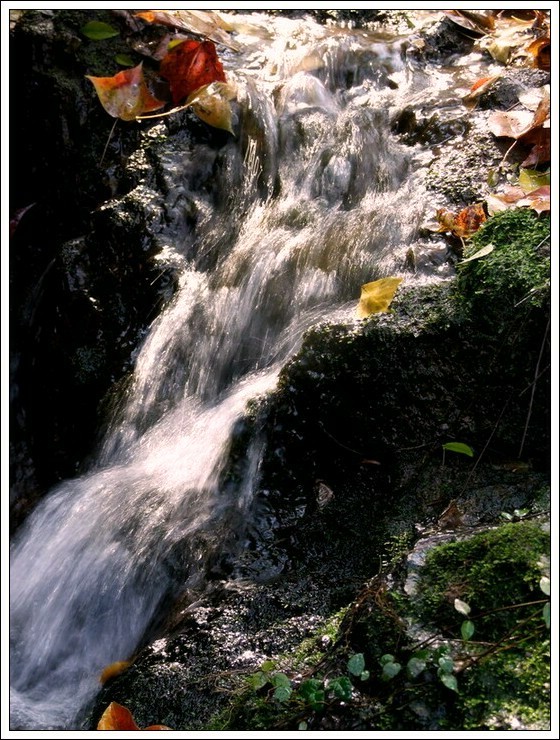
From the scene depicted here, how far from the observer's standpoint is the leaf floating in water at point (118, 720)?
2.06m

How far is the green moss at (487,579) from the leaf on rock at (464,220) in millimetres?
1451

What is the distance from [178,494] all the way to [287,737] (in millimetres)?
1190

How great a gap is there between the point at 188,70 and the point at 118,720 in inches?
133

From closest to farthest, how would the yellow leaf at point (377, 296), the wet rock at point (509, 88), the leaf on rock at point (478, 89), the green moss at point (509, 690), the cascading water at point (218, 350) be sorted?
1. the green moss at point (509, 690)
2. the cascading water at point (218, 350)
3. the yellow leaf at point (377, 296)
4. the wet rock at point (509, 88)
5. the leaf on rock at point (478, 89)

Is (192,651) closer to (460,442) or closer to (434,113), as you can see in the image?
(460,442)

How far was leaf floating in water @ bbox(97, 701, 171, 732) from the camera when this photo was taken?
6.77 ft

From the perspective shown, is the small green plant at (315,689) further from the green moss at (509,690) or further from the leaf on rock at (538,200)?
the leaf on rock at (538,200)

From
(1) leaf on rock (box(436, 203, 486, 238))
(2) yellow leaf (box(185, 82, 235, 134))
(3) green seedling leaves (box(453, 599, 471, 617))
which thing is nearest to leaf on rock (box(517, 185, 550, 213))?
(1) leaf on rock (box(436, 203, 486, 238))

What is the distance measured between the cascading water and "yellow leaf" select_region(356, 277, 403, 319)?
→ 11cm

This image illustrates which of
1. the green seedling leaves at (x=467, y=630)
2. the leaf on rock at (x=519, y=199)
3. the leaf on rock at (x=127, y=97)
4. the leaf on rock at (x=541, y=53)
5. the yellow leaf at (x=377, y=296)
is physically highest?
the leaf on rock at (x=127, y=97)

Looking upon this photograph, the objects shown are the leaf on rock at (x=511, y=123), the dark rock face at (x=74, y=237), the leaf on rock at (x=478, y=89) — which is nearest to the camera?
the leaf on rock at (x=511, y=123)

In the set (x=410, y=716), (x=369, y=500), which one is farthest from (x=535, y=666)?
(x=369, y=500)

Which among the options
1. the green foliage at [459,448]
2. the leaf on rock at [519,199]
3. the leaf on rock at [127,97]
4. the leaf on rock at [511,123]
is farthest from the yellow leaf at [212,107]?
the green foliage at [459,448]

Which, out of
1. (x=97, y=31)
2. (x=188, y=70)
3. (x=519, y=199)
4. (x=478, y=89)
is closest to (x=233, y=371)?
(x=519, y=199)
